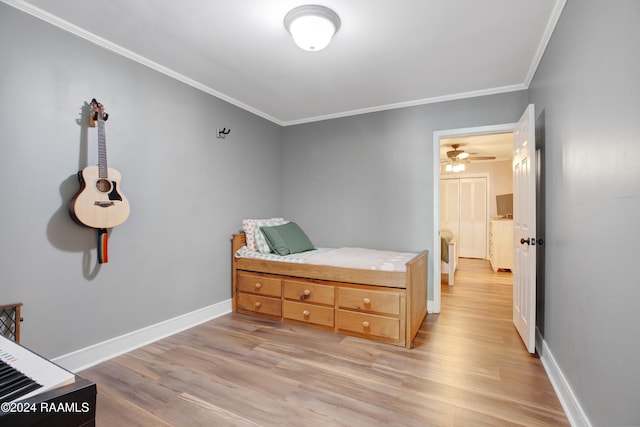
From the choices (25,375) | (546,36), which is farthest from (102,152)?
(546,36)

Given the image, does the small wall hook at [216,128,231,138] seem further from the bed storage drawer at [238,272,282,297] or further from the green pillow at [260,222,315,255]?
the bed storage drawer at [238,272,282,297]

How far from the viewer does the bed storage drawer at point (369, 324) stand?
2.72 meters

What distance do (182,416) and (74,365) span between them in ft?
3.69

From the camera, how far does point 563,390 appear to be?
1865mm

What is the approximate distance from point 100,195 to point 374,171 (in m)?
2.90

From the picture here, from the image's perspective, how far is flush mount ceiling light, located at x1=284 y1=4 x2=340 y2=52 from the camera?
2018mm

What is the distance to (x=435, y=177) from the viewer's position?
141 inches

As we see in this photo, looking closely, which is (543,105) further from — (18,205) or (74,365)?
(74,365)

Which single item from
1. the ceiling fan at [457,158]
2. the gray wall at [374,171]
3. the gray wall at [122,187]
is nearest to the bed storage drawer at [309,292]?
the gray wall at [122,187]

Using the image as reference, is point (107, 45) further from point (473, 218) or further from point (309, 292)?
point (473, 218)

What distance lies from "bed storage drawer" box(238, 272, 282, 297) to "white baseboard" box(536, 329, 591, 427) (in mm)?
2335

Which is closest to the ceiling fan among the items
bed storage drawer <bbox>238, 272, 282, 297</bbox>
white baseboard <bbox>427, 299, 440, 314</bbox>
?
white baseboard <bbox>427, 299, 440, 314</bbox>

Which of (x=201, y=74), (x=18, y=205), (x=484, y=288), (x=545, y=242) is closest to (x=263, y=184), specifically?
(x=201, y=74)

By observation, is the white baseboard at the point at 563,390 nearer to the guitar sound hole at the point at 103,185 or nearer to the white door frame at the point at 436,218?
the white door frame at the point at 436,218
